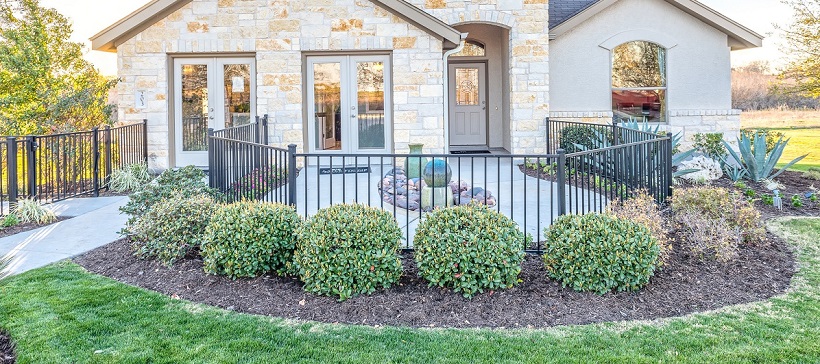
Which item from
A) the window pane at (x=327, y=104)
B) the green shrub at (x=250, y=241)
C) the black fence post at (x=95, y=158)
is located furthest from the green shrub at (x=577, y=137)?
the black fence post at (x=95, y=158)

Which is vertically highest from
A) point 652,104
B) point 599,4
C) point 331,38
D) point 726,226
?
point 599,4

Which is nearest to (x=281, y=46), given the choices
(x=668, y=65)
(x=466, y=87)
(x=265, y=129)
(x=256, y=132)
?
(x=265, y=129)

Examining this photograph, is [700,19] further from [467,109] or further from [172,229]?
[172,229]

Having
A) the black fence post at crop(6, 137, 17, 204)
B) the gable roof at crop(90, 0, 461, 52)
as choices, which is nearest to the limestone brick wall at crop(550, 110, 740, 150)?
the gable roof at crop(90, 0, 461, 52)

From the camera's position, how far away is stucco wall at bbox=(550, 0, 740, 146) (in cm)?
1330

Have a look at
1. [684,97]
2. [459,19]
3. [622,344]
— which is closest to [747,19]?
[684,97]

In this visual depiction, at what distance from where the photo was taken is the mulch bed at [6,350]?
341 cm

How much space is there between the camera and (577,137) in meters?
11.3

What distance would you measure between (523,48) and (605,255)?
8.80 meters

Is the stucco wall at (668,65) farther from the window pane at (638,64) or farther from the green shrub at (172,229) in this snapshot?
the green shrub at (172,229)

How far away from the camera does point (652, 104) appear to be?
13.8 metres

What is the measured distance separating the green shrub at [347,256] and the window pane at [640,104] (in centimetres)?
1079

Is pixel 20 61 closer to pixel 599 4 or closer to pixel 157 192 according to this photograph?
pixel 157 192

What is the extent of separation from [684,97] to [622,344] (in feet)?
38.8
